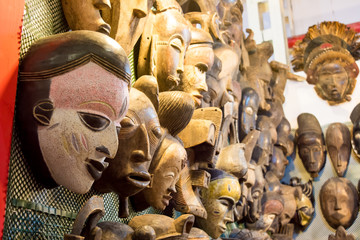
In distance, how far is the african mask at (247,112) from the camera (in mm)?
2666

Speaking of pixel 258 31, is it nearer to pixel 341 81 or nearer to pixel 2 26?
pixel 341 81

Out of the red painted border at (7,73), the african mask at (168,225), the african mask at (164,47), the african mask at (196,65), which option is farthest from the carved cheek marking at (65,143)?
the african mask at (196,65)

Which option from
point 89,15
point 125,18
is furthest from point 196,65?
point 89,15

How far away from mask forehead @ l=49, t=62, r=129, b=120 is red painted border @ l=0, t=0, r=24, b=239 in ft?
0.29

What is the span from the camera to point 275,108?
3.45 m

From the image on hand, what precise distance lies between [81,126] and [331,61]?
3400mm

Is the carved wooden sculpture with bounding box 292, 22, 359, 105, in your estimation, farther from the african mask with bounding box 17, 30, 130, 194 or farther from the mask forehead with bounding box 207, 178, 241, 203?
the african mask with bounding box 17, 30, 130, 194

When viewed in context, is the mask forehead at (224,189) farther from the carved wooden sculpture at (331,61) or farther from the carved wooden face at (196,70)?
the carved wooden sculpture at (331,61)

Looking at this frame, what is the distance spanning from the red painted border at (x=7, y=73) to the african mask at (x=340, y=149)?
10.1ft

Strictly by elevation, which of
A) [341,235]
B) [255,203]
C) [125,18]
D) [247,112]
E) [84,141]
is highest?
[125,18]

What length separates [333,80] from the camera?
389 centimetres

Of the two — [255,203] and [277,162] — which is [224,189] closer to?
[255,203]

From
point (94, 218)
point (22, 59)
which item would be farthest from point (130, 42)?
point (94, 218)

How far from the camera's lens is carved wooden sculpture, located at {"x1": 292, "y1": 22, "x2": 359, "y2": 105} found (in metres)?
3.91
